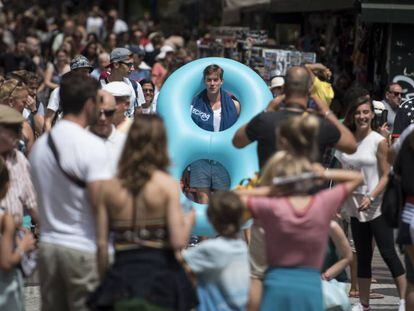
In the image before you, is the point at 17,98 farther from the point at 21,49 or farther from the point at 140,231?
the point at 21,49

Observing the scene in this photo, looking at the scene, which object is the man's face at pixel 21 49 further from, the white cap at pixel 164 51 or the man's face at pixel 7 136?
the man's face at pixel 7 136

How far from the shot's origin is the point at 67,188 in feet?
21.4

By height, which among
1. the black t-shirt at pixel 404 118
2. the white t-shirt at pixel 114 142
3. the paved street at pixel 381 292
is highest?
the white t-shirt at pixel 114 142

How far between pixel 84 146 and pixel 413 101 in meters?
4.77

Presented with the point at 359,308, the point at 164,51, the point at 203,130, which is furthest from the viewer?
the point at 164,51

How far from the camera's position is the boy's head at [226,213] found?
6.43 m

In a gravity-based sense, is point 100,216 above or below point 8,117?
below

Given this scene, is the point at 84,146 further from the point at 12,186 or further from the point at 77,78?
the point at 12,186

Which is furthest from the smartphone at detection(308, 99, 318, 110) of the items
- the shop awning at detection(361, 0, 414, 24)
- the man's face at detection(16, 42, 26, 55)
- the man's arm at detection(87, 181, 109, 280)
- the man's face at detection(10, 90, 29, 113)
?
the man's face at detection(16, 42, 26, 55)

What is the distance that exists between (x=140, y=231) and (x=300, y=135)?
1025 mm

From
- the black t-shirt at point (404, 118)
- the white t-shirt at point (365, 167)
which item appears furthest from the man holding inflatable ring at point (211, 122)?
the white t-shirt at point (365, 167)

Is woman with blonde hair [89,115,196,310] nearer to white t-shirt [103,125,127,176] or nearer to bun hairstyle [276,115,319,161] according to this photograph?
bun hairstyle [276,115,319,161]

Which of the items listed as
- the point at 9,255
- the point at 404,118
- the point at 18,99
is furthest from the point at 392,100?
the point at 9,255

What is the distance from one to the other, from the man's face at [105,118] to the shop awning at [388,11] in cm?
694
